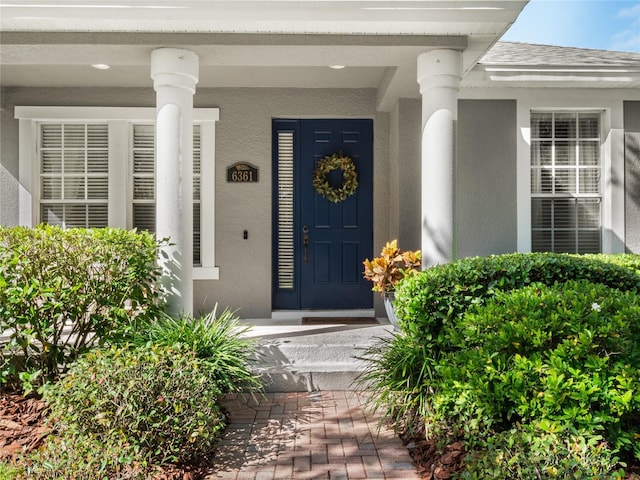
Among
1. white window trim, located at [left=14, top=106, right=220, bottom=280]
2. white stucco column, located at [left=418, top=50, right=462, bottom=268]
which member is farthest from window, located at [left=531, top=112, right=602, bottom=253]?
white window trim, located at [left=14, top=106, right=220, bottom=280]

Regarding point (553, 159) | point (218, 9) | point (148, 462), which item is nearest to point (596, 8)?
point (553, 159)

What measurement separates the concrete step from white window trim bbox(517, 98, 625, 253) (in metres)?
2.75

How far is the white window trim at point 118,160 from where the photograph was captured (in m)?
6.91

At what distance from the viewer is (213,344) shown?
4371mm

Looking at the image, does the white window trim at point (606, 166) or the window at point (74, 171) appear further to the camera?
the window at point (74, 171)

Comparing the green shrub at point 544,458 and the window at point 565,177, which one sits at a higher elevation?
the window at point 565,177

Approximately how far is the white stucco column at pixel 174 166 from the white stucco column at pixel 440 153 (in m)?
2.30

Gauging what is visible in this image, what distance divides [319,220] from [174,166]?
8.64 feet

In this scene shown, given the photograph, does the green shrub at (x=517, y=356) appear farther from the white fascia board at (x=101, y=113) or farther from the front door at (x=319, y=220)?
the white fascia board at (x=101, y=113)

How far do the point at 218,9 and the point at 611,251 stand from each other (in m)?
5.54

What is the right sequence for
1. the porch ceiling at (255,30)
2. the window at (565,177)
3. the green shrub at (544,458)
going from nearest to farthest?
the green shrub at (544,458) → the porch ceiling at (255,30) → the window at (565,177)

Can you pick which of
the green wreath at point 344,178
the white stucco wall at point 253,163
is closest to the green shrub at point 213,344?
the white stucco wall at point 253,163

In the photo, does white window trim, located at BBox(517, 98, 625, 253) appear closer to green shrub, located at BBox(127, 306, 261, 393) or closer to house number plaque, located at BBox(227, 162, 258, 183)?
house number plaque, located at BBox(227, 162, 258, 183)

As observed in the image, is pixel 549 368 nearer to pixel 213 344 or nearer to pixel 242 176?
pixel 213 344
